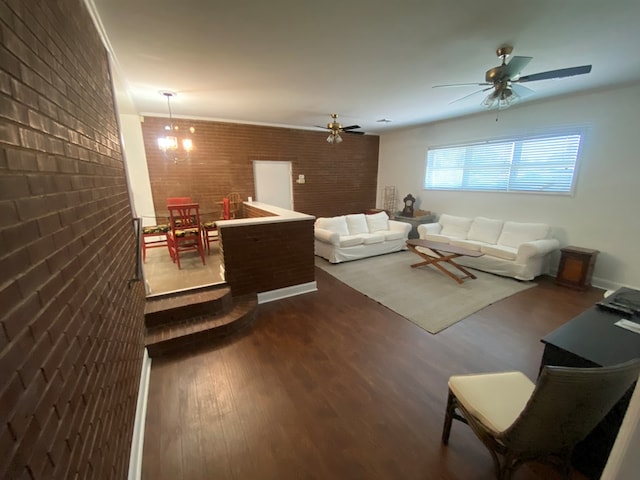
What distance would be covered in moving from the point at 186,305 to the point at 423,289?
2.99 metres

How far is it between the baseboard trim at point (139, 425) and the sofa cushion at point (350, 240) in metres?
3.31

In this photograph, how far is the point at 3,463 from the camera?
0.47m

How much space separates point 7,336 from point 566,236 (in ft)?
18.7

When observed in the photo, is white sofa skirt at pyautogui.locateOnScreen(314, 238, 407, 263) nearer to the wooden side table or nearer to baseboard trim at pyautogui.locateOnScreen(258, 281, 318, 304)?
baseboard trim at pyautogui.locateOnScreen(258, 281, 318, 304)

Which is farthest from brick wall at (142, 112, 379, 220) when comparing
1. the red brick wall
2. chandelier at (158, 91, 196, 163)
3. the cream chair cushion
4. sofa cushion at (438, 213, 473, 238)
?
the cream chair cushion

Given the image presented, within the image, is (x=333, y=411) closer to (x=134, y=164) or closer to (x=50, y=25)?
(x=50, y=25)

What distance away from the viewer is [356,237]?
192 inches

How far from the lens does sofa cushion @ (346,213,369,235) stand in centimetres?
525

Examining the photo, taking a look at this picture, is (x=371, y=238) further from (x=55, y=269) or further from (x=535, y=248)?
(x=55, y=269)

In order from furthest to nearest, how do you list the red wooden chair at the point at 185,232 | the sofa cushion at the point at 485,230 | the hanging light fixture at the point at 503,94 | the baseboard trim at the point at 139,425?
the sofa cushion at the point at 485,230 → the red wooden chair at the point at 185,232 → the hanging light fixture at the point at 503,94 → the baseboard trim at the point at 139,425

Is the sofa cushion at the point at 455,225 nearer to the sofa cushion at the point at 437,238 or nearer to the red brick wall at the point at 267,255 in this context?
the sofa cushion at the point at 437,238

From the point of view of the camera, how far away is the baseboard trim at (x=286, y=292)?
10.7 ft

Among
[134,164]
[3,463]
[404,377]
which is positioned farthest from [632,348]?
[134,164]

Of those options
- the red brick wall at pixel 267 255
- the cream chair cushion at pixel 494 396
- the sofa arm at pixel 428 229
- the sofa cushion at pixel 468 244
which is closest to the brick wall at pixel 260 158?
the sofa arm at pixel 428 229
